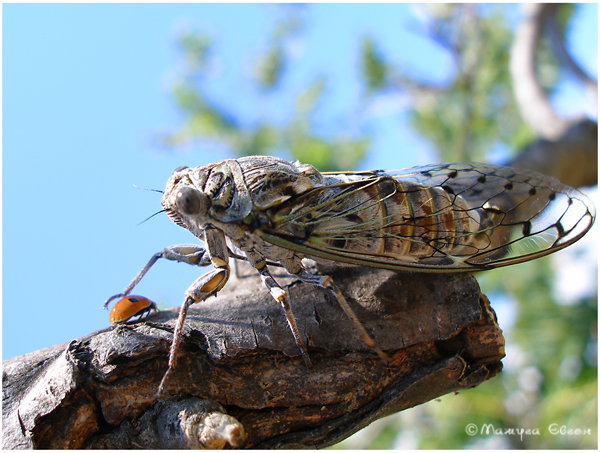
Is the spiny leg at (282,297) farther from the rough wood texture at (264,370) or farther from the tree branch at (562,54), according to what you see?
the tree branch at (562,54)

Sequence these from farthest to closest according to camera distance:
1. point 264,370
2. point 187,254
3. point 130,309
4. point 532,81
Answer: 1. point 532,81
2. point 187,254
3. point 130,309
4. point 264,370

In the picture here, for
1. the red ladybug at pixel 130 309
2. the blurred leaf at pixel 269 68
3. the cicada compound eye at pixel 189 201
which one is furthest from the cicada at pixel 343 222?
the blurred leaf at pixel 269 68

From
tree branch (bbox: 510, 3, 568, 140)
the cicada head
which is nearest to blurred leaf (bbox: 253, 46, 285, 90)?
tree branch (bbox: 510, 3, 568, 140)

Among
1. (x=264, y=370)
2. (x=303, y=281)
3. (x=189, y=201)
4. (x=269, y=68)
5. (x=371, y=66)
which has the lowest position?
(x=264, y=370)

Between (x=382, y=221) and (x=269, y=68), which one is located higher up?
(x=269, y=68)

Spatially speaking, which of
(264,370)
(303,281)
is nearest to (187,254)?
(303,281)

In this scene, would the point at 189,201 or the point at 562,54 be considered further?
the point at 562,54

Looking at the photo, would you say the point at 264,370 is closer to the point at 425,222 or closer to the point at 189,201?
the point at 189,201
